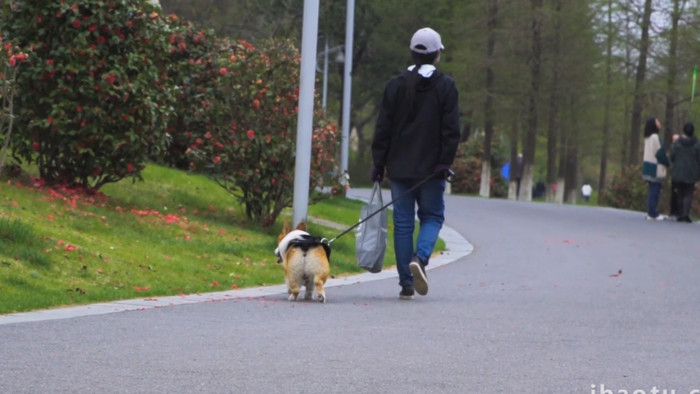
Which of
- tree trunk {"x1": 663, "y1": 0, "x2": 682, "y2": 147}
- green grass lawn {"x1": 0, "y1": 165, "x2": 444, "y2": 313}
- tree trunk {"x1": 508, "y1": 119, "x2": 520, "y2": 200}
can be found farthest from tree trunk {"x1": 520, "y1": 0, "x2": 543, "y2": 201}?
green grass lawn {"x1": 0, "y1": 165, "x2": 444, "y2": 313}

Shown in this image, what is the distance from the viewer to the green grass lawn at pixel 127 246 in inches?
443

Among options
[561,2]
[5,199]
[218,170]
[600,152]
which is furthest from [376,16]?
[5,199]

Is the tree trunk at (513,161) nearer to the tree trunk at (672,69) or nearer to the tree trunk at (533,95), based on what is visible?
the tree trunk at (533,95)

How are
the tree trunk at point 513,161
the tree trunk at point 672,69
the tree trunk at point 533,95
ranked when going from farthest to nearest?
the tree trunk at point 513,161 → the tree trunk at point 533,95 → the tree trunk at point 672,69

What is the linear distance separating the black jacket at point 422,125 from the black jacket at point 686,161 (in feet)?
54.3

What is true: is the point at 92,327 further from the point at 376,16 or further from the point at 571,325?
the point at 376,16

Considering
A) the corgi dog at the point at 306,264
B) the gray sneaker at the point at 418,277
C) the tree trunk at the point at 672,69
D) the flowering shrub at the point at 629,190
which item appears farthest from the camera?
the tree trunk at the point at 672,69

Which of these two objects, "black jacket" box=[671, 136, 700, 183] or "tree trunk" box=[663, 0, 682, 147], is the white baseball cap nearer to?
"black jacket" box=[671, 136, 700, 183]

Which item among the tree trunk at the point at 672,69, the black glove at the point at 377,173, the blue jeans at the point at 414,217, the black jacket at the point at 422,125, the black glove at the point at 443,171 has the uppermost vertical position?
the tree trunk at the point at 672,69

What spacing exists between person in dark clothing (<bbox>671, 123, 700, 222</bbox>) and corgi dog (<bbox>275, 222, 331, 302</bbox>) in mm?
17142

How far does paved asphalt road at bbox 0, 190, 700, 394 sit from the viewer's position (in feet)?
22.3

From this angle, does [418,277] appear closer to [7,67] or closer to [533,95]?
[7,67]

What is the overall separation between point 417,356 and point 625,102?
151 ft

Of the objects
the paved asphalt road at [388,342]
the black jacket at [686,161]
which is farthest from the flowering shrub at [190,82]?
the black jacket at [686,161]
